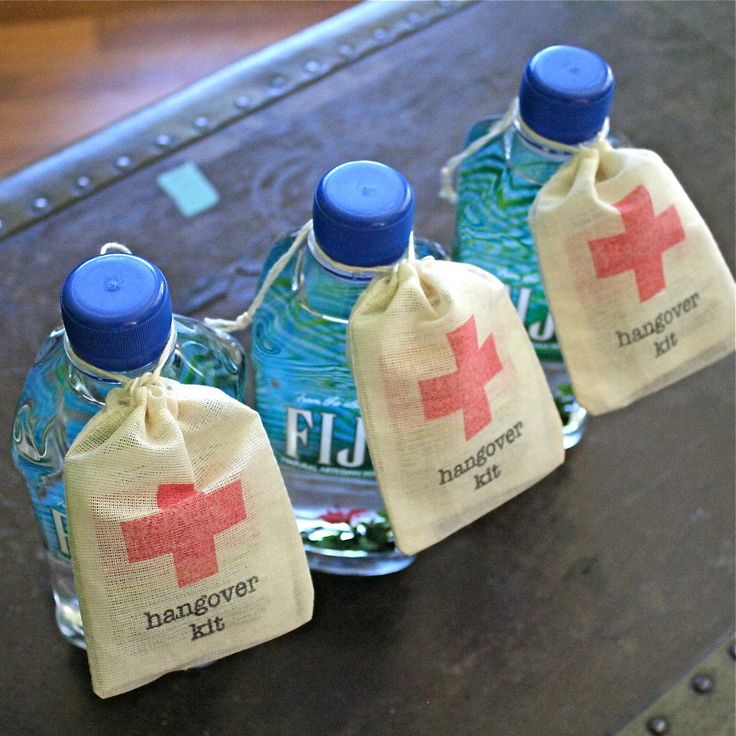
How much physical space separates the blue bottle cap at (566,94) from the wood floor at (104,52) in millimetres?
556

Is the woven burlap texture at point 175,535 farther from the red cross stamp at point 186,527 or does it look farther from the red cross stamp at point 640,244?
the red cross stamp at point 640,244

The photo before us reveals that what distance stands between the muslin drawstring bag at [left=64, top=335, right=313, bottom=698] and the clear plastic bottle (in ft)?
0.05

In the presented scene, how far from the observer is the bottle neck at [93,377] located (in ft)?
1.21

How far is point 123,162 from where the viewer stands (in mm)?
603

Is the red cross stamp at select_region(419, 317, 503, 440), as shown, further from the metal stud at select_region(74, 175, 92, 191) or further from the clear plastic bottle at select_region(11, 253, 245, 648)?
the metal stud at select_region(74, 175, 92, 191)

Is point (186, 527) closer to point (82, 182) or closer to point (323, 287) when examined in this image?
point (323, 287)

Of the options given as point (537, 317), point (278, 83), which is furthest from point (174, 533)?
point (278, 83)

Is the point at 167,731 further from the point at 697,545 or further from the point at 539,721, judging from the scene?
the point at 697,545

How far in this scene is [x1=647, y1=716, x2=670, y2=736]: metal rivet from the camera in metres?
0.46

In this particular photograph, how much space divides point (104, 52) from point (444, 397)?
708mm

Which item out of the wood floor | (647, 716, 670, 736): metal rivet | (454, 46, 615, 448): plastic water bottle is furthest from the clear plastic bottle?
the wood floor

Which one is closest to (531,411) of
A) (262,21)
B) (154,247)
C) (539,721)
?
(539,721)

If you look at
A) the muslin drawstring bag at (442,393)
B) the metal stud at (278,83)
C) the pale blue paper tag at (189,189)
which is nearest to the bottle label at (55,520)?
the muslin drawstring bag at (442,393)

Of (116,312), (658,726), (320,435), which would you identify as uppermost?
(116,312)
